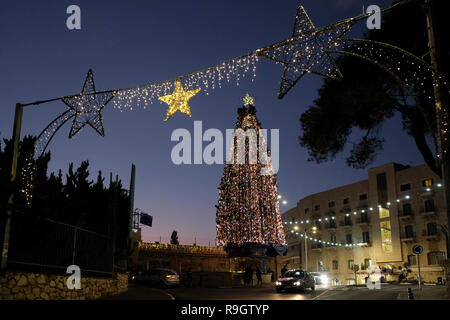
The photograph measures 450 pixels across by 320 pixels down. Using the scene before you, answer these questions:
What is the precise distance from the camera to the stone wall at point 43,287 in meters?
9.75

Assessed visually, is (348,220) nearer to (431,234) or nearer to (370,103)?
(431,234)

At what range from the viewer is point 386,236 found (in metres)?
49.1

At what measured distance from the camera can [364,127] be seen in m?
16.2

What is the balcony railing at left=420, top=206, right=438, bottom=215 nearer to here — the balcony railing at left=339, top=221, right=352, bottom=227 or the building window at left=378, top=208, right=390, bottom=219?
the building window at left=378, top=208, right=390, bottom=219

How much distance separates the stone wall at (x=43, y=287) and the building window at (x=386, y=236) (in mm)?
41180

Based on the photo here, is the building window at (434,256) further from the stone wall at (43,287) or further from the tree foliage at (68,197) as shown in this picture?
the stone wall at (43,287)

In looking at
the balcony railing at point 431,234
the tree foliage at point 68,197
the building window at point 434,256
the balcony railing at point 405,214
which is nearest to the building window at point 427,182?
the balcony railing at point 405,214

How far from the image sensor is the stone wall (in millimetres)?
9750

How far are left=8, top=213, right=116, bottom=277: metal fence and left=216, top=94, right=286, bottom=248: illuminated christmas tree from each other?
74.1ft

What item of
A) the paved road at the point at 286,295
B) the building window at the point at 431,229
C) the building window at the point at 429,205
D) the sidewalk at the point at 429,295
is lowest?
the paved road at the point at 286,295

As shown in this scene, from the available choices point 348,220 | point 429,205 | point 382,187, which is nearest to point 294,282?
point 429,205
